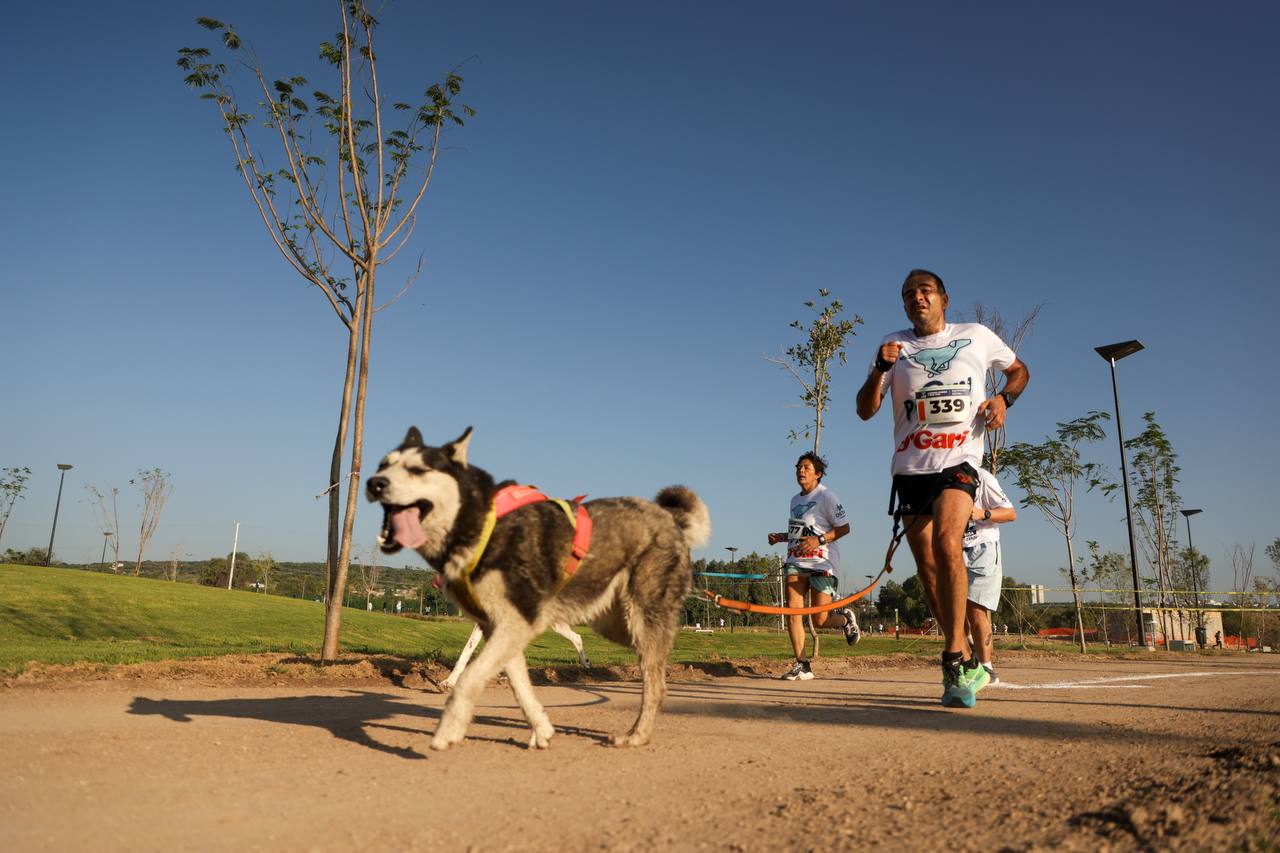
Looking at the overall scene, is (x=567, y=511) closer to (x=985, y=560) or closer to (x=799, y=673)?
(x=985, y=560)

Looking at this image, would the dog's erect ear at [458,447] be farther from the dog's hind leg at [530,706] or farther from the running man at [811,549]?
the running man at [811,549]

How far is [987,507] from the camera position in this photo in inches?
347

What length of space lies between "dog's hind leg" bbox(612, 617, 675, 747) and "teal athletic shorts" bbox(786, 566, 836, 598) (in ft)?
16.2

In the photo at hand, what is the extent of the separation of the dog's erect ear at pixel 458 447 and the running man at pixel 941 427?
3.17 meters

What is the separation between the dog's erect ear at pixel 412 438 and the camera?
16.1 feet

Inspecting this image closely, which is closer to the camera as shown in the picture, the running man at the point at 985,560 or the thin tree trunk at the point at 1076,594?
the running man at the point at 985,560

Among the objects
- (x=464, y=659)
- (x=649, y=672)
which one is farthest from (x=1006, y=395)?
(x=464, y=659)

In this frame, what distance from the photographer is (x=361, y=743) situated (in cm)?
466

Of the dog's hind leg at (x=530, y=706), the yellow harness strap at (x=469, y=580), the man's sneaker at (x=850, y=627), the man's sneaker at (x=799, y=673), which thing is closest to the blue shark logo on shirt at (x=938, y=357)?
the yellow harness strap at (x=469, y=580)

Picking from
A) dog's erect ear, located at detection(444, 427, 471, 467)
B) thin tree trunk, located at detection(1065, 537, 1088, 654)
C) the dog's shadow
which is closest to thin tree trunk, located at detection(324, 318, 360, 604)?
the dog's shadow

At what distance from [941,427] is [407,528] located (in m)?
3.97

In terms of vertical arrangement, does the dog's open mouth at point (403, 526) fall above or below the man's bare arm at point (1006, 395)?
below

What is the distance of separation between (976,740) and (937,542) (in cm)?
158

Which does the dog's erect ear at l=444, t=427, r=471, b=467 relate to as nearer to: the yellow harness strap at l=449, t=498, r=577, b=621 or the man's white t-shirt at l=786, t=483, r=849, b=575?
the yellow harness strap at l=449, t=498, r=577, b=621
